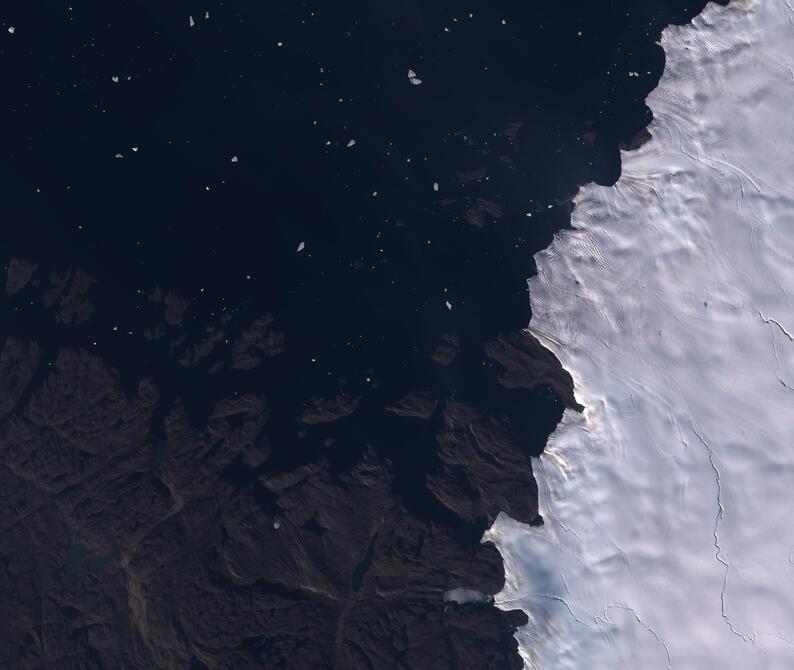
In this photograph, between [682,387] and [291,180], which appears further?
[682,387]

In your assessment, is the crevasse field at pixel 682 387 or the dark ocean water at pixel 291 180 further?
the crevasse field at pixel 682 387

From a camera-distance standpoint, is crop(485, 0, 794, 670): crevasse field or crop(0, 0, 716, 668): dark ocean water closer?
crop(0, 0, 716, 668): dark ocean water

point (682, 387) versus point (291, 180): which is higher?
point (291, 180)

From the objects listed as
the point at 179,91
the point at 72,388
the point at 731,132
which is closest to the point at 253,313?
the point at 72,388

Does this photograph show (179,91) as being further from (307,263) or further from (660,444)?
(660,444)
